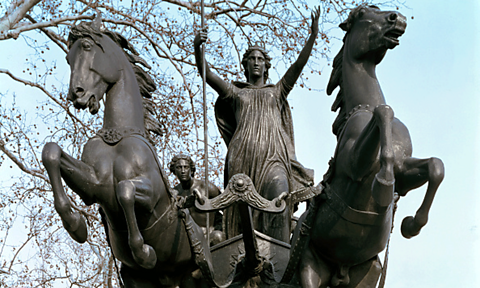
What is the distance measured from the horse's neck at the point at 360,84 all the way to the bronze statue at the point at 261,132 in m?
0.81

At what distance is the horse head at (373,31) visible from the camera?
21.2 feet

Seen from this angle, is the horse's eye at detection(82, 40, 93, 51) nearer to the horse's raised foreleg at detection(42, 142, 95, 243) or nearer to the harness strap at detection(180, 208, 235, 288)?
the horse's raised foreleg at detection(42, 142, 95, 243)

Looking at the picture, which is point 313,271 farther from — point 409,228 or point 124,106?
point 124,106

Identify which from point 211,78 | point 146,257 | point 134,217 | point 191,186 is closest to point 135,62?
point 211,78

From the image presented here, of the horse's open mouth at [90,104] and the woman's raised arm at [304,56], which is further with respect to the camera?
the woman's raised arm at [304,56]

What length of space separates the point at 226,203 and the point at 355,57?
159 cm

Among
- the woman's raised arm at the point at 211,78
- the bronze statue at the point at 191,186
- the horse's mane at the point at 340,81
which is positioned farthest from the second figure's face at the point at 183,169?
the horse's mane at the point at 340,81

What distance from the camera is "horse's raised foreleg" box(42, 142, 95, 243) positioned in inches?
236

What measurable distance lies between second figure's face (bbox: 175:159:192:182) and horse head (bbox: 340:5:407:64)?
6.05 feet

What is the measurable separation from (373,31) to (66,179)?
2.61m

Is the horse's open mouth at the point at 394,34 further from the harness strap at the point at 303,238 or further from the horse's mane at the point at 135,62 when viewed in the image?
the horse's mane at the point at 135,62

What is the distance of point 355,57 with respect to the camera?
6.67m

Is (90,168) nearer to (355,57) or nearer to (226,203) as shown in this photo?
(226,203)

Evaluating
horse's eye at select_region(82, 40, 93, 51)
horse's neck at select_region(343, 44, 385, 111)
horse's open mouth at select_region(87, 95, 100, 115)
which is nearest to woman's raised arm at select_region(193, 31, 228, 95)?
horse's eye at select_region(82, 40, 93, 51)
